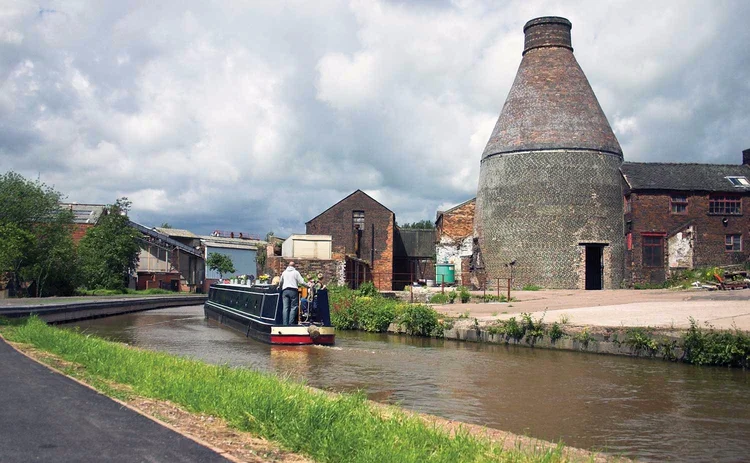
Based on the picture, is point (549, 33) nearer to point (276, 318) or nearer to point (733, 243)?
point (733, 243)

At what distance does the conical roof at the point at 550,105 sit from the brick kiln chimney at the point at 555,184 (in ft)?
0.17

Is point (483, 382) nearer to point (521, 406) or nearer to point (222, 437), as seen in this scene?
point (521, 406)

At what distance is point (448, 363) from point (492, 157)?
2441 centimetres

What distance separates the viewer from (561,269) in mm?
33406

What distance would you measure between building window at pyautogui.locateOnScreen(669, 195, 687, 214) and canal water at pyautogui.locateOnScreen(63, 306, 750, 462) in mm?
21237

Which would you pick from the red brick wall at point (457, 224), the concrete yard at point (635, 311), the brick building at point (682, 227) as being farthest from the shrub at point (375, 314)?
the red brick wall at point (457, 224)

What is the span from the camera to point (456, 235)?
1747 inches

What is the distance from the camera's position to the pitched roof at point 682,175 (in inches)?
1330

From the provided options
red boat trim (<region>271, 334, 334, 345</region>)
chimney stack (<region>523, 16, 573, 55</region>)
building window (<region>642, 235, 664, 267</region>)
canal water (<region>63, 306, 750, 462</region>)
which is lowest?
canal water (<region>63, 306, 750, 462</region>)

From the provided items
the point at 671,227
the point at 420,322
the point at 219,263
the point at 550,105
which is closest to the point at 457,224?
the point at 550,105

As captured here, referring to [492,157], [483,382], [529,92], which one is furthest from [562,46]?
[483,382]

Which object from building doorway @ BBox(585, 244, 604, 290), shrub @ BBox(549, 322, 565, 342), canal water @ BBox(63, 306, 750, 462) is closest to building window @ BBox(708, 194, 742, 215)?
building doorway @ BBox(585, 244, 604, 290)

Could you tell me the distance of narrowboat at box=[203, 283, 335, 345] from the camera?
15.9 metres

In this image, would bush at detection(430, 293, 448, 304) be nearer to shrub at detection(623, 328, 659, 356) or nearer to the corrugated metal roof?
shrub at detection(623, 328, 659, 356)
